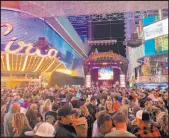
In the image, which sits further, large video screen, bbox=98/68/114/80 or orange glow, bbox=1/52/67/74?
large video screen, bbox=98/68/114/80

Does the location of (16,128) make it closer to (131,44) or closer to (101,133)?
(101,133)

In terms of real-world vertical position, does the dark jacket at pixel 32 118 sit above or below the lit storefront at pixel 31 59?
below

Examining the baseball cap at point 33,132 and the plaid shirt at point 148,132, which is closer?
the baseball cap at point 33,132

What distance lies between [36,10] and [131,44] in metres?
7.12

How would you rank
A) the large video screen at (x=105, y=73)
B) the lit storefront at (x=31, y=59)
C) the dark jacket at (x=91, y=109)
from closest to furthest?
the dark jacket at (x=91, y=109)
the lit storefront at (x=31, y=59)
the large video screen at (x=105, y=73)

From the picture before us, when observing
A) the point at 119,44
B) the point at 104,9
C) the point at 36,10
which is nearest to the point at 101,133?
the point at 104,9

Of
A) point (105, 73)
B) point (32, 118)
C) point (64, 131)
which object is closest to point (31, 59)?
point (105, 73)

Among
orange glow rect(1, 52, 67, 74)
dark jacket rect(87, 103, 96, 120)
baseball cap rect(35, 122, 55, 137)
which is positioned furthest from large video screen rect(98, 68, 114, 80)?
baseball cap rect(35, 122, 55, 137)

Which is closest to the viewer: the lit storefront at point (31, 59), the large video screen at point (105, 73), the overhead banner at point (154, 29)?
the lit storefront at point (31, 59)

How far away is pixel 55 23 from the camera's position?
18.9 meters

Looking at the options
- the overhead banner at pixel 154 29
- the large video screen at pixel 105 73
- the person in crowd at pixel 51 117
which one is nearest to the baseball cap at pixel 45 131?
the person in crowd at pixel 51 117

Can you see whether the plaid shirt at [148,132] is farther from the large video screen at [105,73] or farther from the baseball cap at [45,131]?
the large video screen at [105,73]

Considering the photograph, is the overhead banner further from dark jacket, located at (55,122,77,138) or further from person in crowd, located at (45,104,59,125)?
dark jacket, located at (55,122,77,138)

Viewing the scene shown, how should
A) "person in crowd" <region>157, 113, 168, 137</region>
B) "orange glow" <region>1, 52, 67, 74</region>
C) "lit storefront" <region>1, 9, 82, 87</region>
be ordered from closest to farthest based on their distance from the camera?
"person in crowd" <region>157, 113, 168, 137</region> < "lit storefront" <region>1, 9, 82, 87</region> < "orange glow" <region>1, 52, 67, 74</region>
